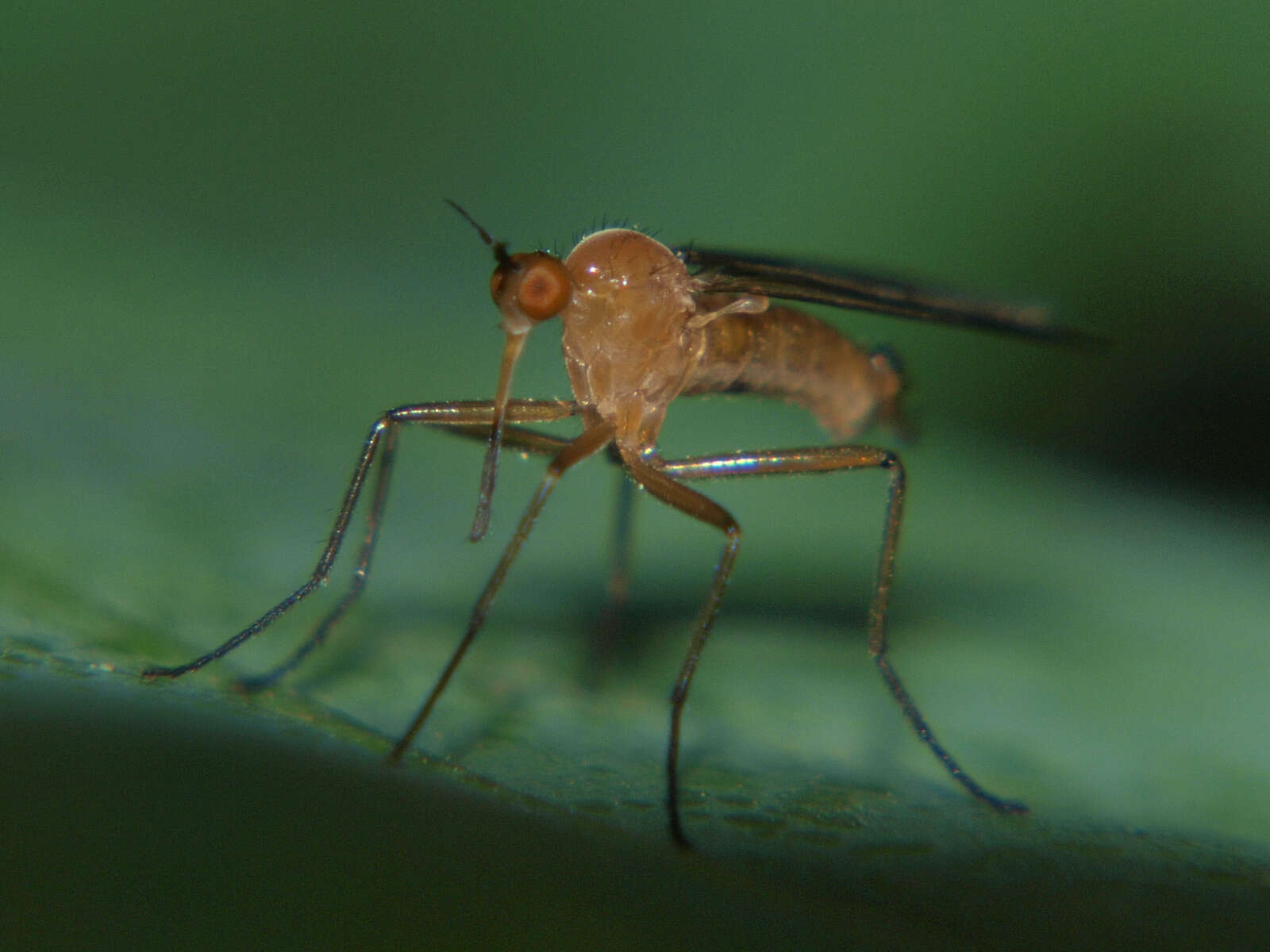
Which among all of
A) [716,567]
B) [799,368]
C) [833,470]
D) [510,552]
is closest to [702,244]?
[799,368]

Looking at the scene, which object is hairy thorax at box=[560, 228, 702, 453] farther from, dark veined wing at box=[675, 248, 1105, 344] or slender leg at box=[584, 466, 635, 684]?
slender leg at box=[584, 466, 635, 684]

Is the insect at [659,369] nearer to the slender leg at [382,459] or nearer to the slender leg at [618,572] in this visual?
the slender leg at [382,459]

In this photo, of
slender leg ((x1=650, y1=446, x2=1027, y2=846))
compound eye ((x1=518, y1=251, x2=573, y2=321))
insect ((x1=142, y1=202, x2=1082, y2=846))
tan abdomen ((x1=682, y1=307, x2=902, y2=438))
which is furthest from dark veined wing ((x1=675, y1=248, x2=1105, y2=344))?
compound eye ((x1=518, y1=251, x2=573, y2=321))

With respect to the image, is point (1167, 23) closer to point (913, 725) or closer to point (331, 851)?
point (913, 725)

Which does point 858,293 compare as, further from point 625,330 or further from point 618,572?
point 618,572

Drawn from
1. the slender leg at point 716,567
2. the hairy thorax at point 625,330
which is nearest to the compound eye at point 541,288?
the hairy thorax at point 625,330

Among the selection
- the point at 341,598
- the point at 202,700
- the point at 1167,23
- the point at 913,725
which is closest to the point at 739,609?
the point at 913,725
